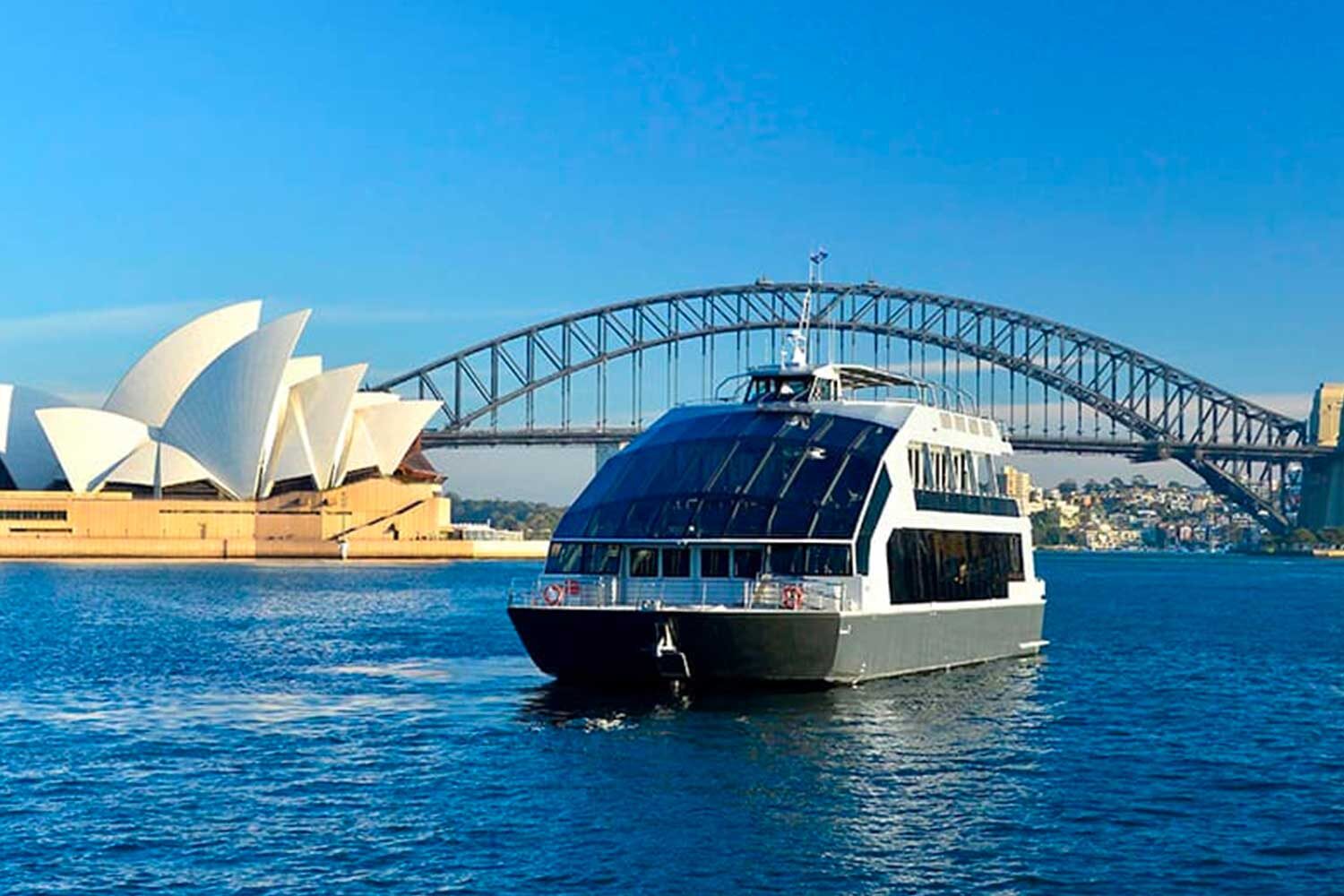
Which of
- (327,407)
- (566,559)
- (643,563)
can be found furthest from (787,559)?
(327,407)

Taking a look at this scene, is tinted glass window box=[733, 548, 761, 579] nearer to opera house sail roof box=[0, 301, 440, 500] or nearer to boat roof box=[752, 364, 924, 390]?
boat roof box=[752, 364, 924, 390]

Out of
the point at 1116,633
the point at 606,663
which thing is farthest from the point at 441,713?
A: the point at 1116,633

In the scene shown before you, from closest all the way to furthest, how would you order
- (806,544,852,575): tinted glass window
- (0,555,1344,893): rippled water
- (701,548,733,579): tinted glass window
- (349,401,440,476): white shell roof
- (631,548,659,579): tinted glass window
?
(0,555,1344,893): rippled water, (806,544,852,575): tinted glass window, (701,548,733,579): tinted glass window, (631,548,659,579): tinted glass window, (349,401,440,476): white shell roof

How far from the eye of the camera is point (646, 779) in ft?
78.7

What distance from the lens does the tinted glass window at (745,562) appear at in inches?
1235

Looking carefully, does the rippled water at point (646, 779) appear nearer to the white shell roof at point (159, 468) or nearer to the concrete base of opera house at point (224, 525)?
the white shell roof at point (159, 468)

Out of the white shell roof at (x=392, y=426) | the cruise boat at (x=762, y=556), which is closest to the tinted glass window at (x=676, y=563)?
the cruise boat at (x=762, y=556)

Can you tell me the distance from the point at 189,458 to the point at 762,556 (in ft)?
332

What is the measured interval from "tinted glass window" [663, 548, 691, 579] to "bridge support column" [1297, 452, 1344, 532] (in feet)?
523

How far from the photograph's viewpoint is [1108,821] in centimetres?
2209

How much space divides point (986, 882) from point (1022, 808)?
161 inches

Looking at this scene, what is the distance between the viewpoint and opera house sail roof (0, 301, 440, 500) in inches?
4776

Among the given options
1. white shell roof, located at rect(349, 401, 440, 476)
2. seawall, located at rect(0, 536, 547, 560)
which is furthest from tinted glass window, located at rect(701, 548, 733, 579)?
white shell roof, located at rect(349, 401, 440, 476)

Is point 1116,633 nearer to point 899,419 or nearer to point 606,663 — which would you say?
point 899,419
